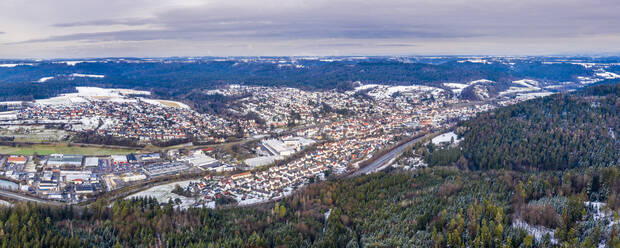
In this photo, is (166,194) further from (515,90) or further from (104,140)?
(515,90)

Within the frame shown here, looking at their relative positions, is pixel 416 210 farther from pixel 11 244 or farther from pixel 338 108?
pixel 338 108

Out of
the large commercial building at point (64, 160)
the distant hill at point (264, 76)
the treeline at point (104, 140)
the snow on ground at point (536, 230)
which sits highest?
the distant hill at point (264, 76)

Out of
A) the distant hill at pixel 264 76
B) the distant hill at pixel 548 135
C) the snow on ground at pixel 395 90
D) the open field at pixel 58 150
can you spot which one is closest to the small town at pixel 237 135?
the snow on ground at pixel 395 90

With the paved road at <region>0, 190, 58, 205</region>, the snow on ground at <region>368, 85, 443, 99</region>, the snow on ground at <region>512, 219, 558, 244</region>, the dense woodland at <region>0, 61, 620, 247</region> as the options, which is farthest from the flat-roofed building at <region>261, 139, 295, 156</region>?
the snow on ground at <region>368, 85, 443, 99</region>

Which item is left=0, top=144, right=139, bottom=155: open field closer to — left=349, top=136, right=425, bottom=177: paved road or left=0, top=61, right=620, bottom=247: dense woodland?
left=0, top=61, right=620, bottom=247: dense woodland

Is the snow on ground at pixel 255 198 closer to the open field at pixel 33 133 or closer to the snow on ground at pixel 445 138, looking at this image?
the snow on ground at pixel 445 138

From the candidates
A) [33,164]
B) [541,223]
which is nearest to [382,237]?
[541,223]
